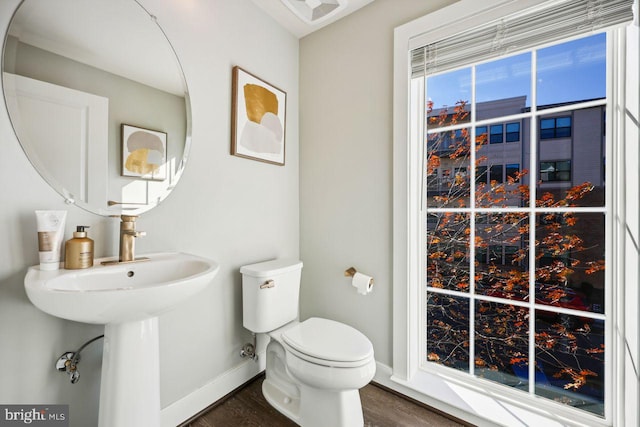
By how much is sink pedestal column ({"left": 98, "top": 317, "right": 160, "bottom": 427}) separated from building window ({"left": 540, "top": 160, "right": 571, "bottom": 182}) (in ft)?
6.03

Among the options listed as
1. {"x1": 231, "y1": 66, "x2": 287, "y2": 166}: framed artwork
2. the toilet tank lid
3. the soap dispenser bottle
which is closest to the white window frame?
the toilet tank lid

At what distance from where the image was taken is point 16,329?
0.96 m

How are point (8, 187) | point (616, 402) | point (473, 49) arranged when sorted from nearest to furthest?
point (8, 187), point (616, 402), point (473, 49)

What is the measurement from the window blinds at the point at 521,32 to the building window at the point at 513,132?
0.34 metres

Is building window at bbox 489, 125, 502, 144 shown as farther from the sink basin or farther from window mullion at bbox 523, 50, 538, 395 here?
the sink basin

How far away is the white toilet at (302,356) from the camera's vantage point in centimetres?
121

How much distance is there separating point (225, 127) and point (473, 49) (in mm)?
1341

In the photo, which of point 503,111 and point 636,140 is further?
point 503,111

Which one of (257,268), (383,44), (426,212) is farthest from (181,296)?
(383,44)

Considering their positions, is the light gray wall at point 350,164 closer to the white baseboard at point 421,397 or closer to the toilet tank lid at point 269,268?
the white baseboard at point 421,397

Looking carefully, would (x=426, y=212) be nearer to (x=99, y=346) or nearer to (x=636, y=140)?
(x=636, y=140)

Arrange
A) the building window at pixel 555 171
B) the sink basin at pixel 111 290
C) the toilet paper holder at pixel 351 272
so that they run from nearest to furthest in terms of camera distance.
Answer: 1. the sink basin at pixel 111 290
2. the building window at pixel 555 171
3. the toilet paper holder at pixel 351 272

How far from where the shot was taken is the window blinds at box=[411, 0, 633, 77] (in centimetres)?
114

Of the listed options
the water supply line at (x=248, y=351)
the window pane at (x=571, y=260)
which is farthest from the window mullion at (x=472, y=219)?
the water supply line at (x=248, y=351)
